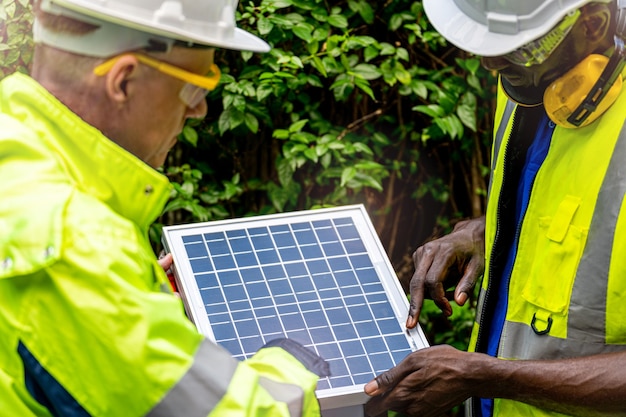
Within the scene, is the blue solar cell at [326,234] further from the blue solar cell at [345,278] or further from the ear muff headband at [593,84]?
the ear muff headband at [593,84]

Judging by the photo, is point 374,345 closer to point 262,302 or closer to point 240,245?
point 262,302

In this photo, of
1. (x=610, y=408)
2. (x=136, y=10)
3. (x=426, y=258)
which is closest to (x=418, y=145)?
(x=426, y=258)

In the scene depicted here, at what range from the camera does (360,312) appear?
2617mm

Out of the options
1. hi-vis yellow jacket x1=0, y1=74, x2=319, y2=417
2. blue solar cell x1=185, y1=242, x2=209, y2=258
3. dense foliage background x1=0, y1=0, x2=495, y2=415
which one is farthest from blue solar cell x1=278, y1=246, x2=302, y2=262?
dense foliage background x1=0, y1=0, x2=495, y2=415

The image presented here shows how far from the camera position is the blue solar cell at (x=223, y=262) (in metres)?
2.71

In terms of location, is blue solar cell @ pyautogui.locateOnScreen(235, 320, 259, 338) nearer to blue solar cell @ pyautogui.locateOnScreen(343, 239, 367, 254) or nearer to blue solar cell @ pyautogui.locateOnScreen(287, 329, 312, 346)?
blue solar cell @ pyautogui.locateOnScreen(287, 329, 312, 346)

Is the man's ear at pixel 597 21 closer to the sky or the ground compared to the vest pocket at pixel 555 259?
closer to the sky

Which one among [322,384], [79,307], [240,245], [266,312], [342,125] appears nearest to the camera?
[79,307]

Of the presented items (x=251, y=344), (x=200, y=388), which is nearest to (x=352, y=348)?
(x=251, y=344)

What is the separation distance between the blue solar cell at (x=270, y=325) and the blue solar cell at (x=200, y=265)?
0.80ft

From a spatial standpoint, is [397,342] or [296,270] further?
[296,270]

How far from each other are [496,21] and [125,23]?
1083 mm

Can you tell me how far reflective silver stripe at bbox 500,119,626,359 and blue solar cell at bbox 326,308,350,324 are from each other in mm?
535

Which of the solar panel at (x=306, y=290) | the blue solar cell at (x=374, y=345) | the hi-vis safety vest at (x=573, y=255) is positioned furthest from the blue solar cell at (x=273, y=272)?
the hi-vis safety vest at (x=573, y=255)
